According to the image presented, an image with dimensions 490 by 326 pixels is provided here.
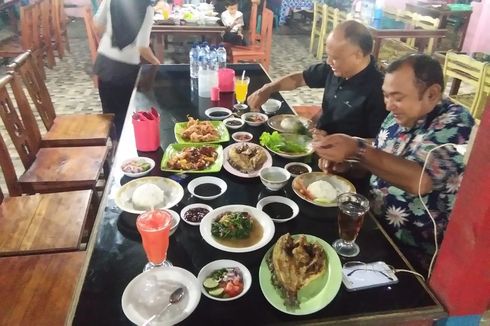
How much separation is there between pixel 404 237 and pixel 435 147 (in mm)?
409

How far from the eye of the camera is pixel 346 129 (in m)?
2.22

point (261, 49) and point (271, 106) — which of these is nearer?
point (271, 106)

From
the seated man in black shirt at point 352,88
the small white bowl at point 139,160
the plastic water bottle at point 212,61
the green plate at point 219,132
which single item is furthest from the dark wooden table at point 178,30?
the small white bowl at point 139,160

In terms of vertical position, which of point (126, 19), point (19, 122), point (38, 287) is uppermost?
point (126, 19)

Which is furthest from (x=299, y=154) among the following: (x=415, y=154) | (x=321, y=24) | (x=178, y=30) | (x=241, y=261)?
(x=321, y=24)

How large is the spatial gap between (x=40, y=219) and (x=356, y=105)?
1.70 metres

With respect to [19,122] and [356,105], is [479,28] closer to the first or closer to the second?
[356,105]

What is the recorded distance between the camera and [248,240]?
4.22 feet

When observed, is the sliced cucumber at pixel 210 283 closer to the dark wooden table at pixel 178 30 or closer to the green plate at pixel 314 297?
the green plate at pixel 314 297

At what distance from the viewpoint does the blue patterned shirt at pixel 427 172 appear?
1.32 metres

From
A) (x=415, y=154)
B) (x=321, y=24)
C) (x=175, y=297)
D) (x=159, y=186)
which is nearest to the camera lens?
(x=175, y=297)

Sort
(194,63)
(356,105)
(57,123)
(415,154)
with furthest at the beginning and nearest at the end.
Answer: (57,123)
(194,63)
(356,105)
(415,154)

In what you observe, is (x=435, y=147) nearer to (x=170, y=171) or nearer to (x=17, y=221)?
(x=170, y=171)

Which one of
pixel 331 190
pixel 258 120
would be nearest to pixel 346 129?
pixel 258 120
